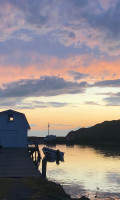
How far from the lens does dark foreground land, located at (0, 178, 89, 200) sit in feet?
52.9

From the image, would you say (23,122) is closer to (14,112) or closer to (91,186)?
(14,112)

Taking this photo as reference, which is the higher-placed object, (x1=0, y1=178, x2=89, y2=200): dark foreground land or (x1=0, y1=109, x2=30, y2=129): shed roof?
(x1=0, y1=109, x2=30, y2=129): shed roof

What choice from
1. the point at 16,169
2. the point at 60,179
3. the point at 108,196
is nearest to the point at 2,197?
the point at 16,169

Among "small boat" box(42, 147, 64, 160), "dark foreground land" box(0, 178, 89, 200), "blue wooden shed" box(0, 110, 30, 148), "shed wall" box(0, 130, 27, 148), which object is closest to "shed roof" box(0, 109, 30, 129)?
"blue wooden shed" box(0, 110, 30, 148)

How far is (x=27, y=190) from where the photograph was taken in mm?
17484

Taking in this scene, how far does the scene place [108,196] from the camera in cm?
2889

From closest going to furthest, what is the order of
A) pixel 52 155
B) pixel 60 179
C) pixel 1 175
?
1. pixel 1 175
2. pixel 60 179
3. pixel 52 155

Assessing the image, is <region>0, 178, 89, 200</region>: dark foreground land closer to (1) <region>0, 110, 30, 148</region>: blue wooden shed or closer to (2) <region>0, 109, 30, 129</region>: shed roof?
(1) <region>0, 110, 30, 148</region>: blue wooden shed

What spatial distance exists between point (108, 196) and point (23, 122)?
21.7 metres

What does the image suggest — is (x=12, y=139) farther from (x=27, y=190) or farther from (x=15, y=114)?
(x=27, y=190)

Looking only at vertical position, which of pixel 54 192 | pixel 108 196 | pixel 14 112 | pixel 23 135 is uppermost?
pixel 14 112

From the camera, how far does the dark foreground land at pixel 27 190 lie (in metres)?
16.1

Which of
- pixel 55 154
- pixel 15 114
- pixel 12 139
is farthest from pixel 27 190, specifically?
pixel 55 154

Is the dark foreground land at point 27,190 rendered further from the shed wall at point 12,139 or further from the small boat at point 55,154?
the small boat at point 55,154
